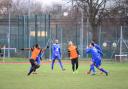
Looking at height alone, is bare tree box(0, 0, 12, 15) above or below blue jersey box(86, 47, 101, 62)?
above

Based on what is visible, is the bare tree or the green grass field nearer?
the green grass field

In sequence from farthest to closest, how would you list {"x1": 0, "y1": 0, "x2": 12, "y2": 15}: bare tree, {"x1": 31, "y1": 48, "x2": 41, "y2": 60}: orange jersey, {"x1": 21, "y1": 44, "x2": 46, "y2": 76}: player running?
{"x1": 0, "y1": 0, "x2": 12, "y2": 15}: bare tree
{"x1": 31, "y1": 48, "x2": 41, "y2": 60}: orange jersey
{"x1": 21, "y1": 44, "x2": 46, "y2": 76}: player running

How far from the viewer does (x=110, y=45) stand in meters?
51.7

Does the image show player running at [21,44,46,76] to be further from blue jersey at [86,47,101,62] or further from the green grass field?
blue jersey at [86,47,101,62]

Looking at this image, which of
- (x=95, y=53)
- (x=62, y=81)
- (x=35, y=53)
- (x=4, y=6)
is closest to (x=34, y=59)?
(x=35, y=53)

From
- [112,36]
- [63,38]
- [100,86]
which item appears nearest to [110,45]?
[112,36]

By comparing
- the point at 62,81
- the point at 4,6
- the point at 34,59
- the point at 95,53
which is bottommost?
the point at 62,81

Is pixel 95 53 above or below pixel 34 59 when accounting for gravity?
above

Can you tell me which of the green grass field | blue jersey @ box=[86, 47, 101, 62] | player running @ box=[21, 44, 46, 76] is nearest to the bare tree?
player running @ box=[21, 44, 46, 76]

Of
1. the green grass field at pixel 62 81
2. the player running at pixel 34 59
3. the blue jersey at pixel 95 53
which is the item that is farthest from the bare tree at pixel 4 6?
the green grass field at pixel 62 81

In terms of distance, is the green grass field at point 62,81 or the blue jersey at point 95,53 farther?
the blue jersey at point 95,53

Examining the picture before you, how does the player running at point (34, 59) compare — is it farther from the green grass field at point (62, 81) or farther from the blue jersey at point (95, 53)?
the blue jersey at point (95, 53)

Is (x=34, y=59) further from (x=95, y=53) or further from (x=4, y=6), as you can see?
(x=4, y=6)

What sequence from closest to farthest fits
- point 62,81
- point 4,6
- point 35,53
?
point 62,81, point 35,53, point 4,6
